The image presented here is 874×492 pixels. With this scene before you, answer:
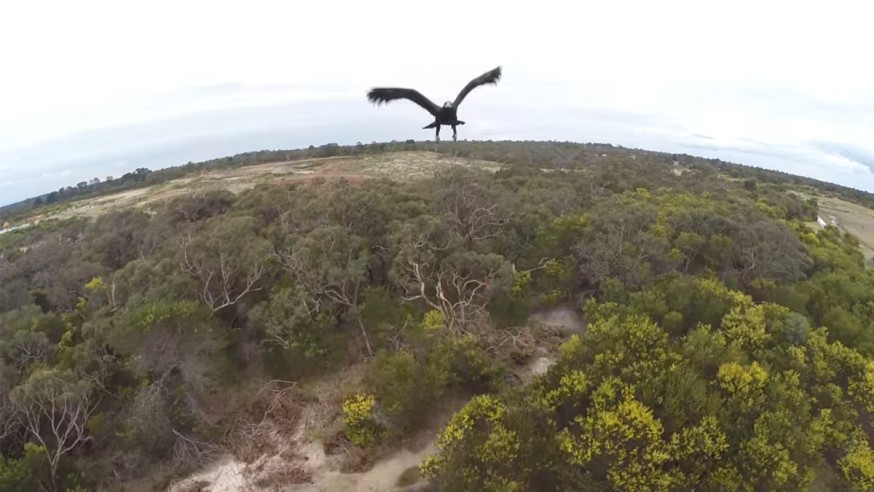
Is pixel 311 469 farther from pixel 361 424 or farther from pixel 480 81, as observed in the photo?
pixel 480 81

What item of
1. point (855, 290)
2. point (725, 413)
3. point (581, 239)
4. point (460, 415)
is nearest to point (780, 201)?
point (855, 290)

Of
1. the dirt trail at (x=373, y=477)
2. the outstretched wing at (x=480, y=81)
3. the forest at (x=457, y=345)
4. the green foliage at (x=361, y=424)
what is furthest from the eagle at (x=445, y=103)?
the dirt trail at (x=373, y=477)

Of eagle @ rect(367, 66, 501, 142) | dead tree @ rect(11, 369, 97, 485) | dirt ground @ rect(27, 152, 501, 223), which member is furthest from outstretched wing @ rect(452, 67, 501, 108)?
dirt ground @ rect(27, 152, 501, 223)

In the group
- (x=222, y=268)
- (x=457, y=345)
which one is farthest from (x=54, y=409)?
(x=457, y=345)

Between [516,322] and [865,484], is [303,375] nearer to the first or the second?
[516,322]

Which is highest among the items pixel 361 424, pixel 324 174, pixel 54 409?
pixel 324 174
